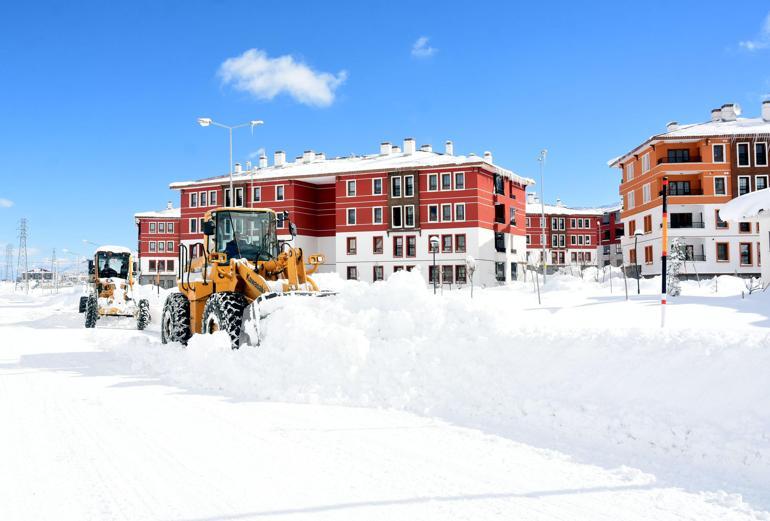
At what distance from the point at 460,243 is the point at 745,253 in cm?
2277

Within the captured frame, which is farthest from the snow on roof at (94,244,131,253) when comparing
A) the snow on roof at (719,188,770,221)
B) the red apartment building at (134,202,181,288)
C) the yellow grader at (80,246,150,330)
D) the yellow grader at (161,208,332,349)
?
the red apartment building at (134,202,181,288)

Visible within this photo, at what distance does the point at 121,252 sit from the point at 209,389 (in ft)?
60.6

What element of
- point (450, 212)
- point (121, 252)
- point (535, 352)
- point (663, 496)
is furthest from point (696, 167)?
point (663, 496)

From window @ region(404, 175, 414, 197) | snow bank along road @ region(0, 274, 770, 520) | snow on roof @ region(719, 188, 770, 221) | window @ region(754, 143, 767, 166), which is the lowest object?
snow bank along road @ region(0, 274, 770, 520)

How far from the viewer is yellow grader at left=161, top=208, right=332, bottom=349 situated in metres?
11.9

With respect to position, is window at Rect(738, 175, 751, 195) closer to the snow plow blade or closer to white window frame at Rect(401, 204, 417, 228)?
white window frame at Rect(401, 204, 417, 228)

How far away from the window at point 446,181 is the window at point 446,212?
5.17ft

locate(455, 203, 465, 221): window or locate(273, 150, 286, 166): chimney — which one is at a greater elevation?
locate(273, 150, 286, 166): chimney

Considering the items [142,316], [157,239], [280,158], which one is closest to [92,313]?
[142,316]

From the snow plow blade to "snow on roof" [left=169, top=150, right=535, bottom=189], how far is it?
4216cm

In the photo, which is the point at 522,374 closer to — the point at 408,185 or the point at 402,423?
the point at 402,423

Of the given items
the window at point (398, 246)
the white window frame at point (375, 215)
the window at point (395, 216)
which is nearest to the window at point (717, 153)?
the window at point (395, 216)

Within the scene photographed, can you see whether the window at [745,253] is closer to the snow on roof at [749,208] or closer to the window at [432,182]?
the window at [432,182]

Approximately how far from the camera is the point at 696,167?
165 feet
